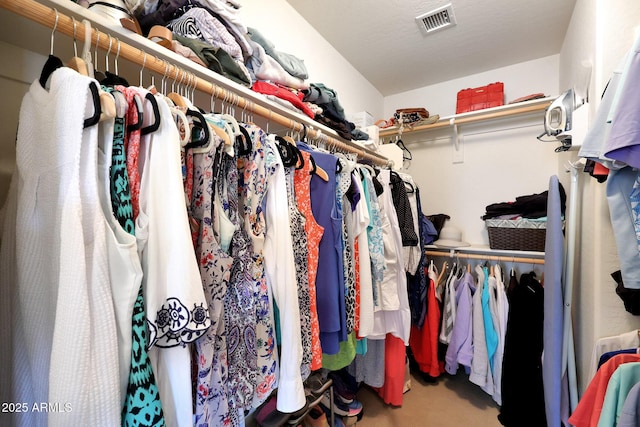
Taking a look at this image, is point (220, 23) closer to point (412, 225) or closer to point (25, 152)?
point (25, 152)

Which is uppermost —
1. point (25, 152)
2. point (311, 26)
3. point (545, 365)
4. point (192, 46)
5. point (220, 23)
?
point (311, 26)

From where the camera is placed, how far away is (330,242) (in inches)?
33.6

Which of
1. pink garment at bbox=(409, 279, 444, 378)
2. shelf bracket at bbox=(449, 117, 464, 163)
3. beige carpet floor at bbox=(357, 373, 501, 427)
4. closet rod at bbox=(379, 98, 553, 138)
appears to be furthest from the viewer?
shelf bracket at bbox=(449, 117, 464, 163)

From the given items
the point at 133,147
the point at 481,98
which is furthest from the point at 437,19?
the point at 133,147

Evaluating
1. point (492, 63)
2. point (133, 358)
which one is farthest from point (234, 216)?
point (492, 63)

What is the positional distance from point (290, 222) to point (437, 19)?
161 centimetres

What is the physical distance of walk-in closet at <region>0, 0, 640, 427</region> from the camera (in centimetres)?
38

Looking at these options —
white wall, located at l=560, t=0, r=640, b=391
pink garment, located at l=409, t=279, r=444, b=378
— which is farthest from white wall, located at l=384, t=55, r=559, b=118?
pink garment, located at l=409, t=279, r=444, b=378

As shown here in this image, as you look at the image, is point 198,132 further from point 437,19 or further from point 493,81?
point 493,81

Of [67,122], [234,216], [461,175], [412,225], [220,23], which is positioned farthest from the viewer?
[461,175]

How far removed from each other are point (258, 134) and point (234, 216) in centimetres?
23

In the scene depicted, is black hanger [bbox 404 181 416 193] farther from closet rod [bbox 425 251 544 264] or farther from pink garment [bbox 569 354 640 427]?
pink garment [bbox 569 354 640 427]

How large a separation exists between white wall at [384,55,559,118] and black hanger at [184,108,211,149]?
2234mm

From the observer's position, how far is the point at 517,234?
1.61m
